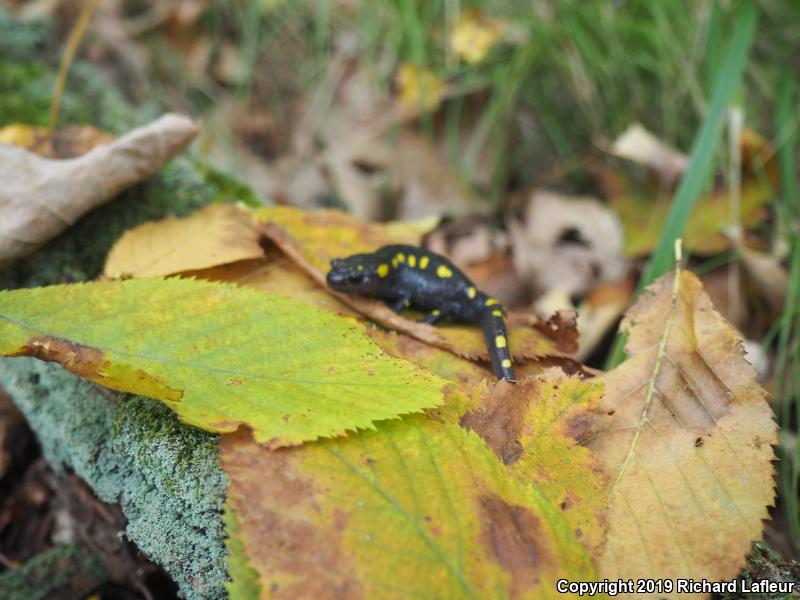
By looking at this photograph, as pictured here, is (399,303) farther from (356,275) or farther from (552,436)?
(552,436)

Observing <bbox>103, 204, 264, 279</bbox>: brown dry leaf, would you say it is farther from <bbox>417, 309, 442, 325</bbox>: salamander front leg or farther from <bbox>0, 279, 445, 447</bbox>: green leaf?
Result: <bbox>417, 309, 442, 325</bbox>: salamander front leg

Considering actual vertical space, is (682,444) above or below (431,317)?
above

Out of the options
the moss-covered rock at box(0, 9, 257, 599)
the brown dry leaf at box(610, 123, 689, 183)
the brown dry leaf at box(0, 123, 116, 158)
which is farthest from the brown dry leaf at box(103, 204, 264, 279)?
the brown dry leaf at box(610, 123, 689, 183)

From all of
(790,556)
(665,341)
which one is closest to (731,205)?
(790,556)

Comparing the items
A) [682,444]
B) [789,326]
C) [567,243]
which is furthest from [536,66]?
[682,444]

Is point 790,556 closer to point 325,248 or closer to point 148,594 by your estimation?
point 325,248
